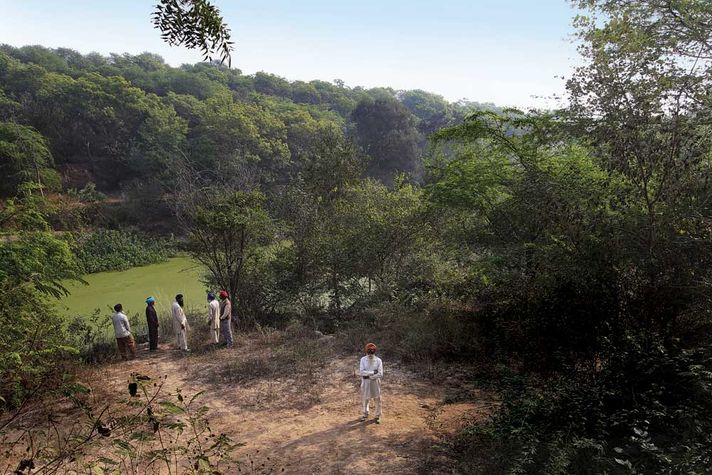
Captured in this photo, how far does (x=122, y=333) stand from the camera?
9406 millimetres

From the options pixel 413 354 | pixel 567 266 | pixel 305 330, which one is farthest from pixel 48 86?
pixel 567 266

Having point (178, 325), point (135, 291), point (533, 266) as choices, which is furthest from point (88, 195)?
point (533, 266)

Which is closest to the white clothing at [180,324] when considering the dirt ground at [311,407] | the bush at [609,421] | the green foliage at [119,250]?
the dirt ground at [311,407]

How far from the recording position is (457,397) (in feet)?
23.4

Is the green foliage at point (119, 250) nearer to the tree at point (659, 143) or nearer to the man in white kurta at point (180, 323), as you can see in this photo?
the man in white kurta at point (180, 323)

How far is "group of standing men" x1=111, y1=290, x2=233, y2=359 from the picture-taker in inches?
370

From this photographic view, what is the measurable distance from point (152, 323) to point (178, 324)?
0.74 meters

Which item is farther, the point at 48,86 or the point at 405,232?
the point at 48,86

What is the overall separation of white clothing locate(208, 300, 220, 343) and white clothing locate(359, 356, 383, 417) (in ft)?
15.3

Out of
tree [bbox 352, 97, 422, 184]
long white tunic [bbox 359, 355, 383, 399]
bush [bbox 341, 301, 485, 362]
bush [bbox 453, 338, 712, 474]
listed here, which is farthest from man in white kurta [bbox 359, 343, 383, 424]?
tree [bbox 352, 97, 422, 184]

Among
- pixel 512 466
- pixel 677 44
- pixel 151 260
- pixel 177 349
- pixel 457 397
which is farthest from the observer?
pixel 151 260

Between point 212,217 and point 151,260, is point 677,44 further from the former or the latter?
point 151,260

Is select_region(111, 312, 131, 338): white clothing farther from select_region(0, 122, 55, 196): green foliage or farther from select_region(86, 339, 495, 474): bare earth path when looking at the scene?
select_region(0, 122, 55, 196): green foliage

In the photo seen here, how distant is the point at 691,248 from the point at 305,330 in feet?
26.4
